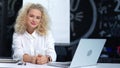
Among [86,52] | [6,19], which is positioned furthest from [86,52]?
[6,19]

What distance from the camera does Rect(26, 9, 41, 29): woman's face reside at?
8.80 feet

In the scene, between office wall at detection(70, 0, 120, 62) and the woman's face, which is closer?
the woman's face

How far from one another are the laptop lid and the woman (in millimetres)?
784

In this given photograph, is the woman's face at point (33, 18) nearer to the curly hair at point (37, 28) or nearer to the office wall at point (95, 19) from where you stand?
the curly hair at point (37, 28)

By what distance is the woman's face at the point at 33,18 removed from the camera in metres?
2.68

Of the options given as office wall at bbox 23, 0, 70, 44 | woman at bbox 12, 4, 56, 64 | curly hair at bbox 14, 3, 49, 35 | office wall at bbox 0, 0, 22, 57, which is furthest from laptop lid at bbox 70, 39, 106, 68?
office wall at bbox 0, 0, 22, 57

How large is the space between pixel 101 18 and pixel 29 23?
97 centimetres

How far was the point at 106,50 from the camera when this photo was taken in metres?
3.35

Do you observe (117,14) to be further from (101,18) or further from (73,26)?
(73,26)

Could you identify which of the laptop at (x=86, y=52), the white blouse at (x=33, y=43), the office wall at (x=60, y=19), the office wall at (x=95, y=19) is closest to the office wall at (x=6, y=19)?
the office wall at (x=60, y=19)

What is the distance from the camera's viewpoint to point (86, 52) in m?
1.80

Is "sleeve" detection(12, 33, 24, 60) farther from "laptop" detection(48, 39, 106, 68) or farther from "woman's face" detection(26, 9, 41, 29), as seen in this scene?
"laptop" detection(48, 39, 106, 68)

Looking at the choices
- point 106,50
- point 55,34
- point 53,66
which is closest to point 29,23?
point 55,34

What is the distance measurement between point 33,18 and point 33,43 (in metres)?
0.27
